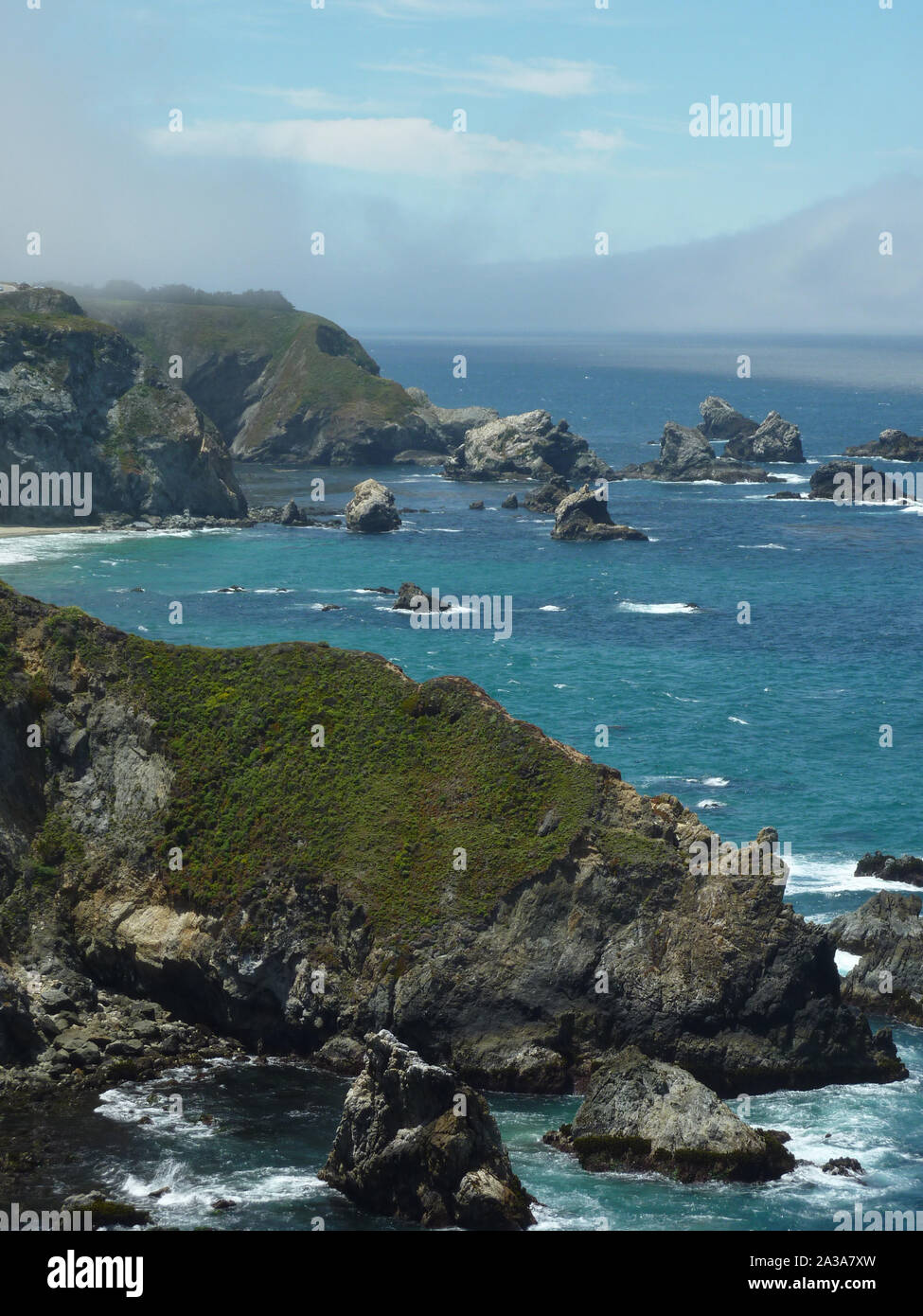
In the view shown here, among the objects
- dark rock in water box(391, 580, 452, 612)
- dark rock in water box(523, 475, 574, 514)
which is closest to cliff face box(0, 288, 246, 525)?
dark rock in water box(523, 475, 574, 514)

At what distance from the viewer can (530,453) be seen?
197000 mm

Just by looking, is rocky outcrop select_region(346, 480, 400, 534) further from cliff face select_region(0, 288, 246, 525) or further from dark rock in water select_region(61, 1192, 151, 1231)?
dark rock in water select_region(61, 1192, 151, 1231)

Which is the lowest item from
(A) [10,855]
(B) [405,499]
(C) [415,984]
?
(C) [415,984]

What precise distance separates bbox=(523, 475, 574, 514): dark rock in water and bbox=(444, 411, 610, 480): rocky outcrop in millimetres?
17948

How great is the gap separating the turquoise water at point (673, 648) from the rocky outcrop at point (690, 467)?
608 centimetres

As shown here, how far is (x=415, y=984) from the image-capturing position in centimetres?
4891

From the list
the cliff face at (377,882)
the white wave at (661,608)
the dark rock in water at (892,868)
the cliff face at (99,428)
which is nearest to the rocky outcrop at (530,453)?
the cliff face at (99,428)

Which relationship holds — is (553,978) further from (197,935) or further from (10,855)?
(10,855)

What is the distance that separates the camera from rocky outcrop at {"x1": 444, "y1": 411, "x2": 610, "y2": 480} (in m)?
194

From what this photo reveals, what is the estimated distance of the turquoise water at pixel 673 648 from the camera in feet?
142

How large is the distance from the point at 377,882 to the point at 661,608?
243 feet

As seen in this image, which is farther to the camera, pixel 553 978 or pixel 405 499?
pixel 405 499
